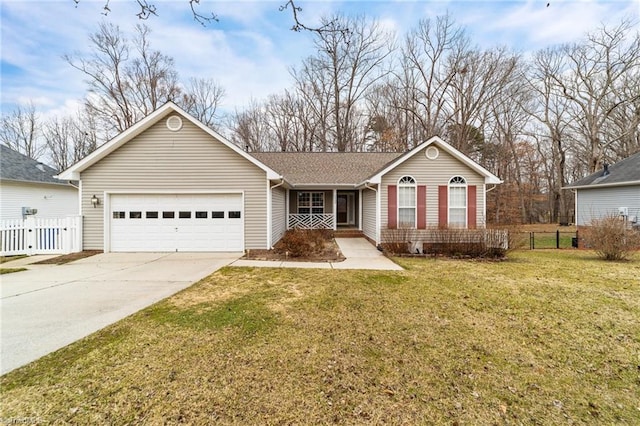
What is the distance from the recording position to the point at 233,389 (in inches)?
108

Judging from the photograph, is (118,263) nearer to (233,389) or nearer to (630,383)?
(233,389)

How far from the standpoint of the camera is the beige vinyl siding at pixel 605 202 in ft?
48.4

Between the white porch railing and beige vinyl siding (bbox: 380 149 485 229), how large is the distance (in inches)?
175

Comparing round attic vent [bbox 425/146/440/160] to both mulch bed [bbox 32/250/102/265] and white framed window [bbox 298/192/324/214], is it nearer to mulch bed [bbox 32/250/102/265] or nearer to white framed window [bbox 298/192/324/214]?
white framed window [bbox 298/192/324/214]

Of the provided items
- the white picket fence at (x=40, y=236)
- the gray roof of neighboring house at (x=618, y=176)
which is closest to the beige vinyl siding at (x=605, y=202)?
the gray roof of neighboring house at (x=618, y=176)

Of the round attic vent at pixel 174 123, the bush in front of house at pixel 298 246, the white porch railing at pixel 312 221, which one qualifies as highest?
the round attic vent at pixel 174 123

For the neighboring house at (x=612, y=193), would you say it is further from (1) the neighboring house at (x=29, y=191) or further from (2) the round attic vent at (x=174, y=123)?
(1) the neighboring house at (x=29, y=191)

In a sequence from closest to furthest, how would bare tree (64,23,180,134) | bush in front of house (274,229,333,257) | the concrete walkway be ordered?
the concrete walkway
bush in front of house (274,229,333,257)
bare tree (64,23,180,134)

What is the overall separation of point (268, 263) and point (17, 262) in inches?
306

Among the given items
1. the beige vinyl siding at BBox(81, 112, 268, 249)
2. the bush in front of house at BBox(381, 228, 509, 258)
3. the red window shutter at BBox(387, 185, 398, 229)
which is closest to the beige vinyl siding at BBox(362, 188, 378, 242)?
the red window shutter at BBox(387, 185, 398, 229)

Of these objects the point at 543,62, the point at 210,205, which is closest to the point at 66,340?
the point at 210,205

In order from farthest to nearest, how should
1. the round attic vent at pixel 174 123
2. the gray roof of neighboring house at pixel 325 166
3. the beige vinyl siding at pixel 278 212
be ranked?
1. the gray roof of neighboring house at pixel 325 166
2. the beige vinyl siding at pixel 278 212
3. the round attic vent at pixel 174 123

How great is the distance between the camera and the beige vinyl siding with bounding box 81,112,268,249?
10414 millimetres

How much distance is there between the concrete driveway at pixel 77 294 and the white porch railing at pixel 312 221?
627cm
